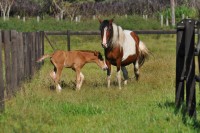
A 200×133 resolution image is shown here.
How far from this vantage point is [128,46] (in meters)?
12.6

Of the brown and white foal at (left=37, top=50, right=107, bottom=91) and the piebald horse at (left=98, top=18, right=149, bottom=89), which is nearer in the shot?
the piebald horse at (left=98, top=18, right=149, bottom=89)

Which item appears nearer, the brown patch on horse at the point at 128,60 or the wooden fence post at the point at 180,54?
the wooden fence post at the point at 180,54

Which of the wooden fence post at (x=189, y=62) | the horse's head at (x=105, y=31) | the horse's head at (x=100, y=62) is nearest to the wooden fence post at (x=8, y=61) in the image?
the horse's head at (x=105, y=31)

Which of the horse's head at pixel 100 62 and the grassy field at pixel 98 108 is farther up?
the horse's head at pixel 100 62

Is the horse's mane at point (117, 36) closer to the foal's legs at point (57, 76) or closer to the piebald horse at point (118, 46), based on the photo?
the piebald horse at point (118, 46)

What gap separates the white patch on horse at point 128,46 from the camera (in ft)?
41.1

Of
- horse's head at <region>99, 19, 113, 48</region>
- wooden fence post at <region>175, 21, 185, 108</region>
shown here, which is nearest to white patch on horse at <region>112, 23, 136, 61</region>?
horse's head at <region>99, 19, 113, 48</region>

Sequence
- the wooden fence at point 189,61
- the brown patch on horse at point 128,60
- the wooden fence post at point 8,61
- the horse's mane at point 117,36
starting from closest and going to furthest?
1. the wooden fence at point 189,61
2. the wooden fence post at point 8,61
3. the horse's mane at point 117,36
4. the brown patch on horse at point 128,60

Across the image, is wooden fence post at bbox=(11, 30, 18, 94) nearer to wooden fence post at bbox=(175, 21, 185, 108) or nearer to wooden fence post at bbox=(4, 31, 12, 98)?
wooden fence post at bbox=(4, 31, 12, 98)

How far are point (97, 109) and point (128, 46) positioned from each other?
445cm

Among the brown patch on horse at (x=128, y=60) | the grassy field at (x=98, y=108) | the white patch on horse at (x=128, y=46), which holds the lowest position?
the grassy field at (x=98, y=108)

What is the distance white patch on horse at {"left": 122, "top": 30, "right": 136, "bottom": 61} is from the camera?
12.5 metres

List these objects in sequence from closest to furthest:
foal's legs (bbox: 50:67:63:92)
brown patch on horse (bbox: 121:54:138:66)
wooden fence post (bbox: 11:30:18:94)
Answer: wooden fence post (bbox: 11:30:18:94), foal's legs (bbox: 50:67:63:92), brown patch on horse (bbox: 121:54:138:66)

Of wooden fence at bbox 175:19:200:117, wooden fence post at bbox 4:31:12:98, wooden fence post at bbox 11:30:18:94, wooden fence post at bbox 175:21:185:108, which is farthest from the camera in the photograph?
wooden fence post at bbox 11:30:18:94
